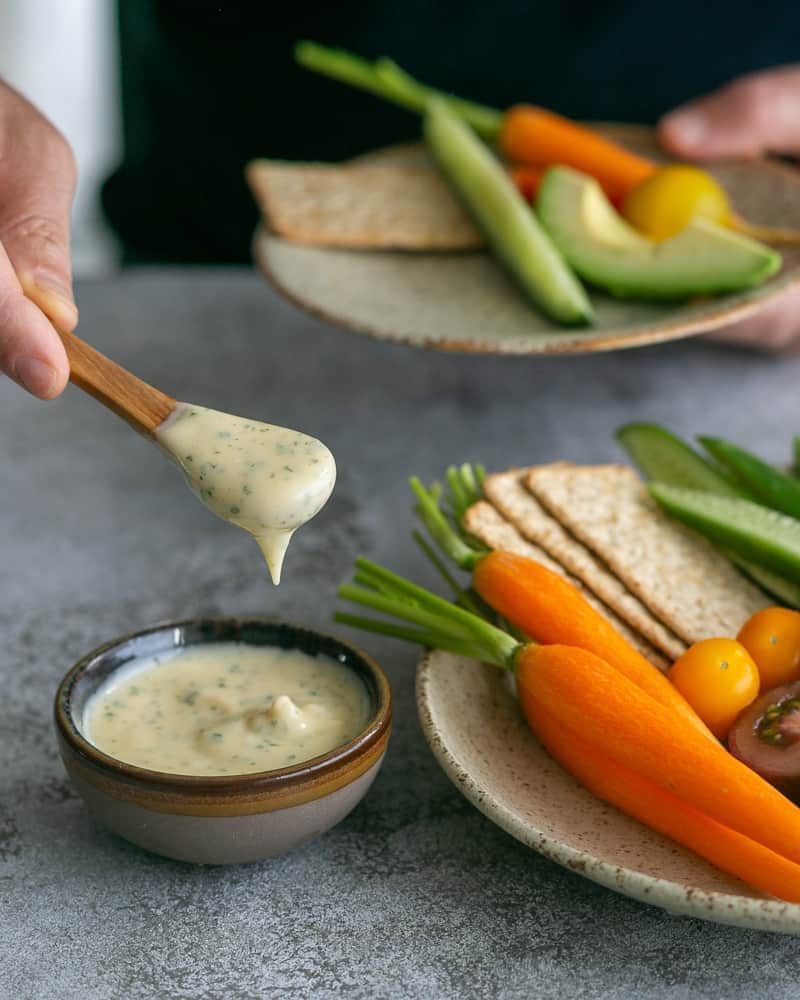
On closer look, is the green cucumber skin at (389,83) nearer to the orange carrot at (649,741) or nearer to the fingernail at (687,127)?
the fingernail at (687,127)

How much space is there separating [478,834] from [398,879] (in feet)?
0.39

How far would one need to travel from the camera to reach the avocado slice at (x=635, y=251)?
226 centimetres

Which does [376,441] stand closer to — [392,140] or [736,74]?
[392,140]

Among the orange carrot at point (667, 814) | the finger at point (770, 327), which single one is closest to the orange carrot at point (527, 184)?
the finger at point (770, 327)

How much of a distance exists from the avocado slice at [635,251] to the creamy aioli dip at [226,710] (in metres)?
1.14

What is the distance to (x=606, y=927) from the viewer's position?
4.31 ft

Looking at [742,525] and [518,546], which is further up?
[742,525]

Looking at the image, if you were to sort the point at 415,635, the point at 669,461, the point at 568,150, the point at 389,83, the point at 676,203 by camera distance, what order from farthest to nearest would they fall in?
the point at 389,83, the point at 568,150, the point at 676,203, the point at 669,461, the point at 415,635

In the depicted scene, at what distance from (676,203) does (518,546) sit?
1088 mm

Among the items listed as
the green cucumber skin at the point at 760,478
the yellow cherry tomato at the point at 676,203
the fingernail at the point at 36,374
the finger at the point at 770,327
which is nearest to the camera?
the fingernail at the point at 36,374

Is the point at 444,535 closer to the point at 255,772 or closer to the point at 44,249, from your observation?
the point at 255,772

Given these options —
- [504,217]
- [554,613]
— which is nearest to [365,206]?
[504,217]

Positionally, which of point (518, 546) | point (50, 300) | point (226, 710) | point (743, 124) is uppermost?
point (743, 124)

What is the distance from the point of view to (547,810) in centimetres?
138
